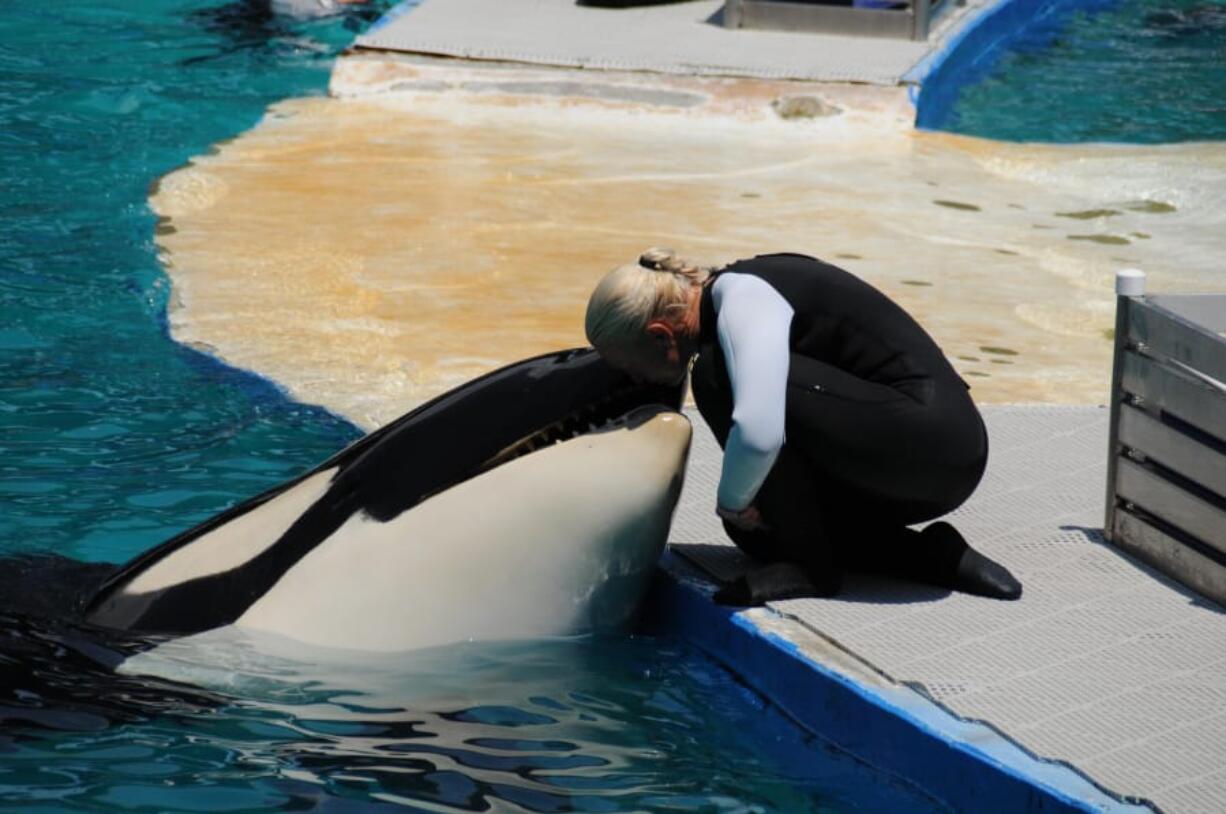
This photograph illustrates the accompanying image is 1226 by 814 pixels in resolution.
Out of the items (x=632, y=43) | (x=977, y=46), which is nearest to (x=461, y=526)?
(x=632, y=43)

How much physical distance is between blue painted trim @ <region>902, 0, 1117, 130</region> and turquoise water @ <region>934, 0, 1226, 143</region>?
38 mm

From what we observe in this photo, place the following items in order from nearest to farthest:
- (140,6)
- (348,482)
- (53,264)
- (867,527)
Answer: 1. (348,482)
2. (867,527)
3. (53,264)
4. (140,6)

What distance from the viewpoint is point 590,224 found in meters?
8.27

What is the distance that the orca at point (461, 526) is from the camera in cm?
409

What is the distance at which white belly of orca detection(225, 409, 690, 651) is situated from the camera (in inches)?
160

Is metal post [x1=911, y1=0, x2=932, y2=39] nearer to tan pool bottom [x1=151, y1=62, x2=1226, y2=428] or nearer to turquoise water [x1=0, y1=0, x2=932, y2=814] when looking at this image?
tan pool bottom [x1=151, y1=62, x2=1226, y2=428]

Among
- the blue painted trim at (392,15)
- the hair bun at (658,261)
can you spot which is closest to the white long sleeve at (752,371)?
the hair bun at (658,261)

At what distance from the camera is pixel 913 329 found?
4.35 m

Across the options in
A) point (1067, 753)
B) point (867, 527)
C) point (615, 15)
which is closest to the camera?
point (1067, 753)

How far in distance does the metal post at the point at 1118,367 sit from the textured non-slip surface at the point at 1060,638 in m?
0.10

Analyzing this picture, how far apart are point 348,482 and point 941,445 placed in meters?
1.24

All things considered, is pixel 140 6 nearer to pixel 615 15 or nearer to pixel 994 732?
pixel 615 15

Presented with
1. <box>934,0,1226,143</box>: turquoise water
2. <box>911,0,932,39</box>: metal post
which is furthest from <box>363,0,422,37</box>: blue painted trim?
<box>934,0,1226,143</box>: turquoise water

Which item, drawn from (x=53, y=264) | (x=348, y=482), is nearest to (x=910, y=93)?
(x=53, y=264)
